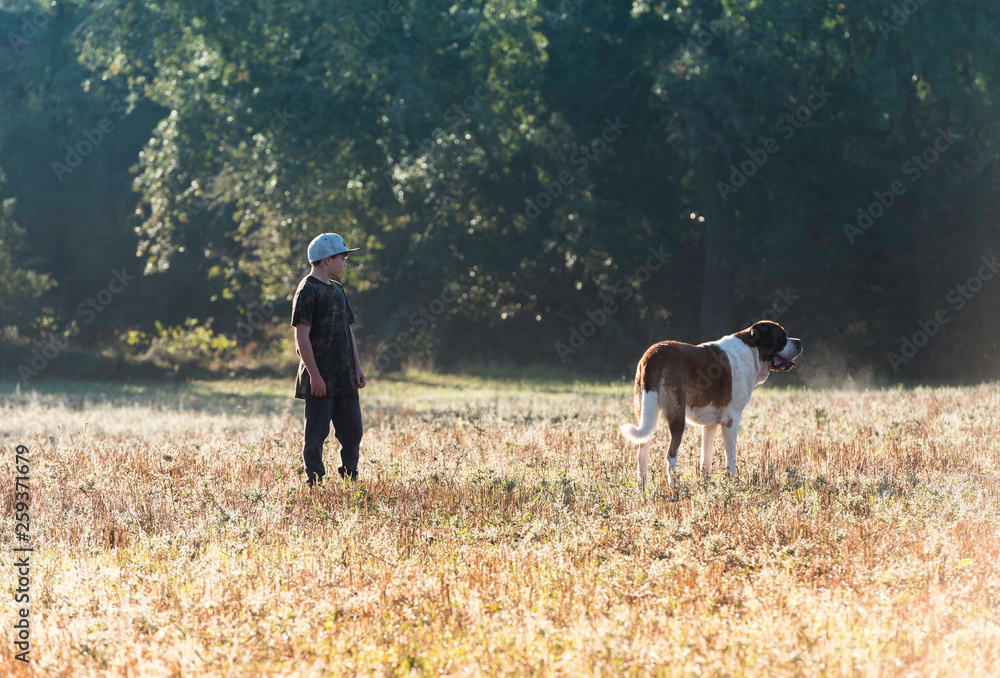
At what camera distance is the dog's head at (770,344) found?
831 centimetres

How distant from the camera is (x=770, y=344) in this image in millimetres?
8328

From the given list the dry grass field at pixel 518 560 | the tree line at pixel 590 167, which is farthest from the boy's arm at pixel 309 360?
the tree line at pixel 590 167

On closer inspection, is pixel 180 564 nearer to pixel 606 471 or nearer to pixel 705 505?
pixel 705 505

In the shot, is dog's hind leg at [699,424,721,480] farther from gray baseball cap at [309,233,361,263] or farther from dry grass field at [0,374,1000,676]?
gray baseball cap at [309,233,361,263]

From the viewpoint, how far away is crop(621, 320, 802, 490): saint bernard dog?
24.0ft

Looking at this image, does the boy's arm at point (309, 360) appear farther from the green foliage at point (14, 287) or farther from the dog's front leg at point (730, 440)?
the green foliage at point (14, 287)

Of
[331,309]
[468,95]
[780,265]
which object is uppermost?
[468,95]

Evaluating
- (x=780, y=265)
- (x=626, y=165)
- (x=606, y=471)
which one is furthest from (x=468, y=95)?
(x=606, y=471)

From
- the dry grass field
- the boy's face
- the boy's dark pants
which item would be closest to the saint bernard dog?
the dry grass field

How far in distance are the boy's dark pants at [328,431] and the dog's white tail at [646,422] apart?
203cm

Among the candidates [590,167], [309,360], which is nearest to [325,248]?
[309,360]

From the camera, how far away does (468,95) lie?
24391 millimetres

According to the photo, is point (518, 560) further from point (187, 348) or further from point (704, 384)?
point (187, 348)

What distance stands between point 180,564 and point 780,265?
A: 19.6 m
